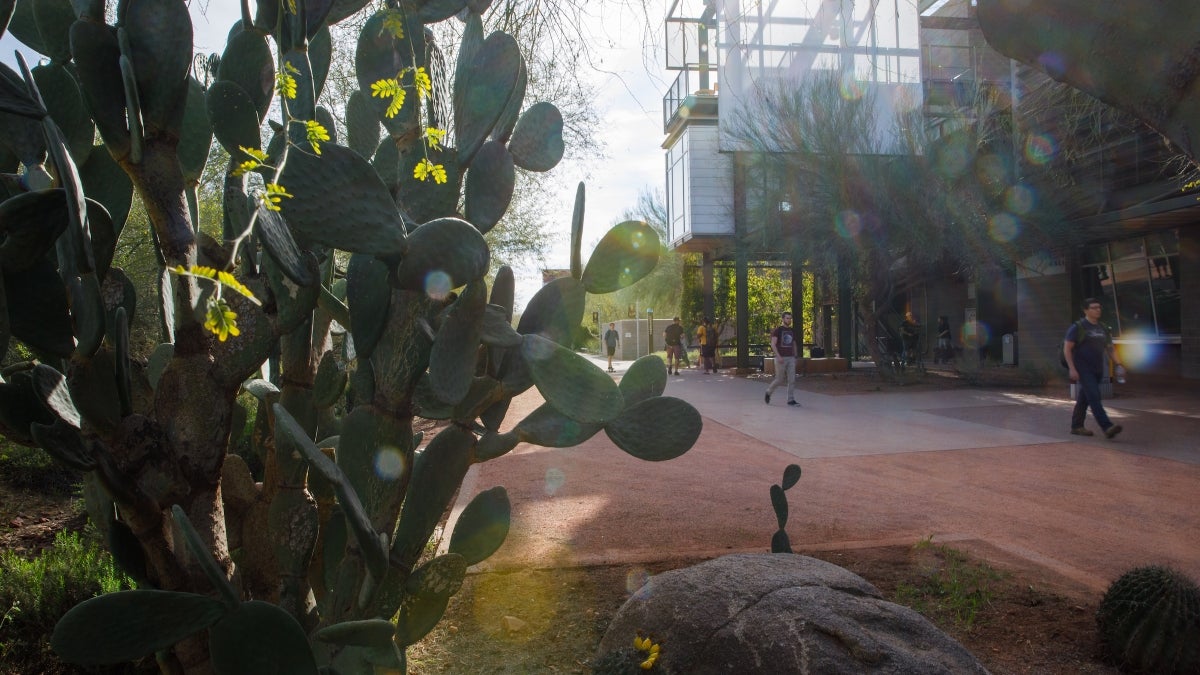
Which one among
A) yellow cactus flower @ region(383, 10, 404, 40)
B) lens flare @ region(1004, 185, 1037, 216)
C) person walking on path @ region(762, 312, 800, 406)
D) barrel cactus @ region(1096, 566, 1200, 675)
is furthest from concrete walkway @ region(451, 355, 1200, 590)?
lens flare @ region(1004, 185, 1037, 216)

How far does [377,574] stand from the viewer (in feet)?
4.66

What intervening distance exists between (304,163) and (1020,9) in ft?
9.76

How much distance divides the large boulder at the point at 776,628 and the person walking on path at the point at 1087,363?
719 cm

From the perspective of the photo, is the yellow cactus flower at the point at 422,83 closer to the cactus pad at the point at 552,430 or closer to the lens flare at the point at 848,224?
the cactus pad at the point at 552,430

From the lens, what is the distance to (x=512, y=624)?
3.12m

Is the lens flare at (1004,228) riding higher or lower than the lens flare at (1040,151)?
lower

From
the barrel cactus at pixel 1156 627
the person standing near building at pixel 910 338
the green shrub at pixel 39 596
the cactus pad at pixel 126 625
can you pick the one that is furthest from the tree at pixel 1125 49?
the person standing near building at pixel 910 338

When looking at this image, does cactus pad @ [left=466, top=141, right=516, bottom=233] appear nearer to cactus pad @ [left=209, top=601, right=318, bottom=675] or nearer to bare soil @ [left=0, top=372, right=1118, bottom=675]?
cactus pad @ [left=209, top=601, right=318, bottom=675]

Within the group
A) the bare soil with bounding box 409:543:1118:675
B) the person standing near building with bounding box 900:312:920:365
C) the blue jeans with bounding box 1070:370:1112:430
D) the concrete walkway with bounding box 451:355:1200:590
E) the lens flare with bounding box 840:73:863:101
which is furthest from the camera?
the person standing near building with bounding box 900:312:920:365

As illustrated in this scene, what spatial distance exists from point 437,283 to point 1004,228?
1516 cm

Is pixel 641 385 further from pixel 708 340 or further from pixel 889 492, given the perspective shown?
pixel 708 340

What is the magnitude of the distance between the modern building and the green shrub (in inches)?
420

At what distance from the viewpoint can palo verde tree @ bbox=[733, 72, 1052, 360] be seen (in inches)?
555

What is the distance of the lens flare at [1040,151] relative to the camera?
46.2 feet
